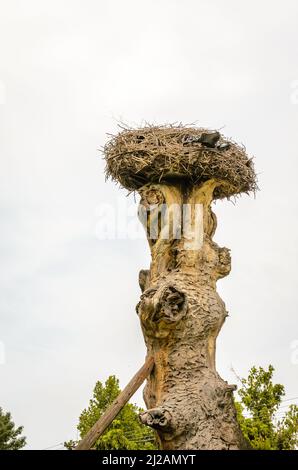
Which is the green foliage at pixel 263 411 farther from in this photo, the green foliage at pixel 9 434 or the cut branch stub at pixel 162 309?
the green foliage at pixel 9 434

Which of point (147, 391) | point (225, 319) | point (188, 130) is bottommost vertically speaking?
point (147, 391)

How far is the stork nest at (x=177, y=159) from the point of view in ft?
26.7

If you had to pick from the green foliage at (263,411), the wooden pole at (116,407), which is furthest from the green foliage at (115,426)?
the wooden pole at (116,407)

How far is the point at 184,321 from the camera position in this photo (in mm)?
7418

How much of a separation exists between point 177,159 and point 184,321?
2.03 metres

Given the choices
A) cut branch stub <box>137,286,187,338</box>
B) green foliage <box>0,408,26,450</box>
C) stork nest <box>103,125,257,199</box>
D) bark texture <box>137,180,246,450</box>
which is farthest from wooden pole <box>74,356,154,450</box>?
green foliage <box>0,408,26,450</box>

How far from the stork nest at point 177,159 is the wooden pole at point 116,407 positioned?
237 centimetres

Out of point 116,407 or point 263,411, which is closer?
point 116,407

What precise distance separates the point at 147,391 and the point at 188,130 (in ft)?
11.4

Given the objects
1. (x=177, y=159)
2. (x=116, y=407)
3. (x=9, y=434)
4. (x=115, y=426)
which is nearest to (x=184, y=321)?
(x=116, y=407)

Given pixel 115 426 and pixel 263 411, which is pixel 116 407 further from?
pixel 115 426
